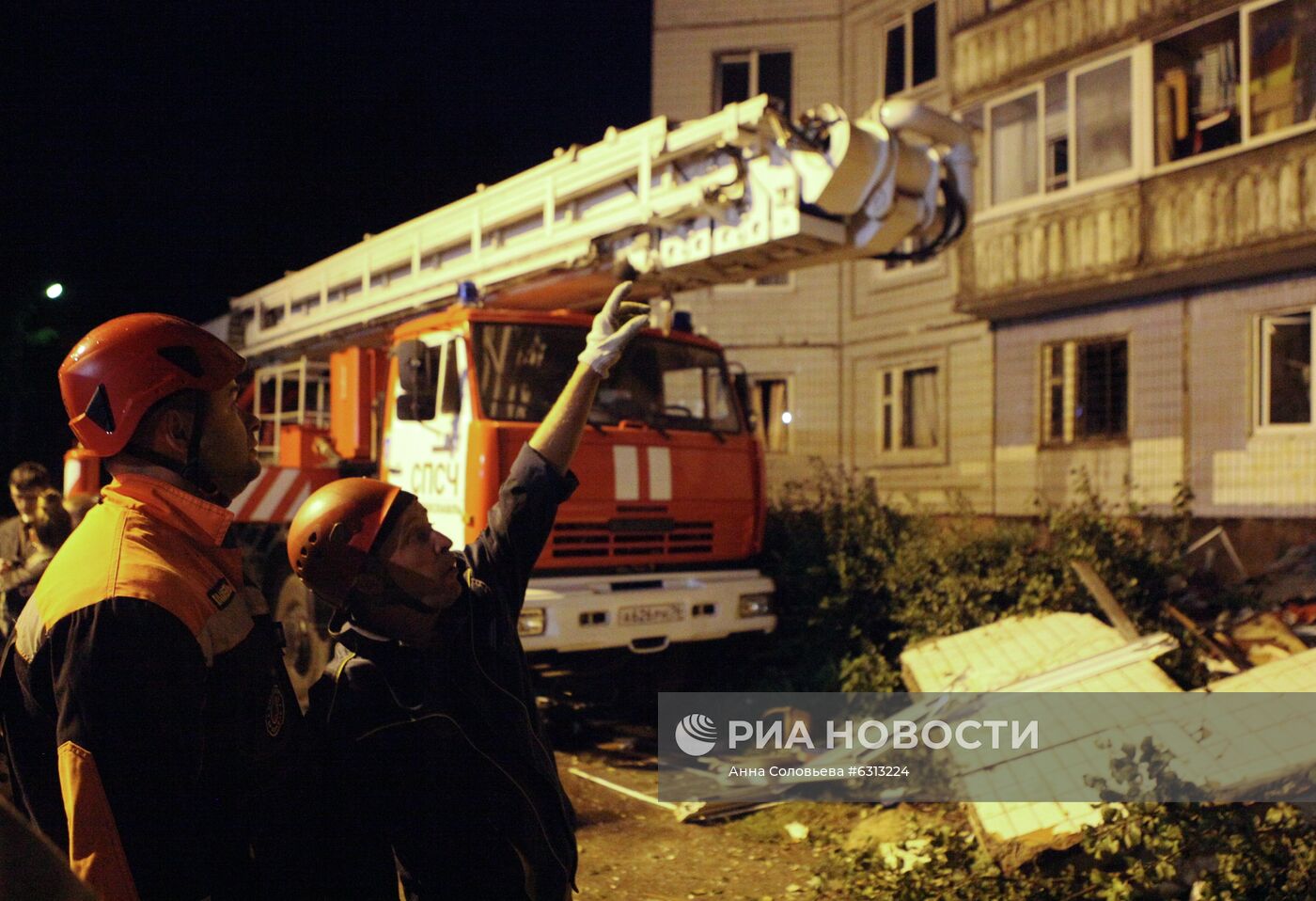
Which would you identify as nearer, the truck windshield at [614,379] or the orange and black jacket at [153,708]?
the orange and black jacket at [153,708]

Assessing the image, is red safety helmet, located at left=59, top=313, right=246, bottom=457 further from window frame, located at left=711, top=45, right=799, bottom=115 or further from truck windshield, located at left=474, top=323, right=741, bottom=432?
window frame, located at left=711, top=45, right=799, bottom=115

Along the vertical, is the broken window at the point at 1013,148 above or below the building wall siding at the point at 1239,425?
above

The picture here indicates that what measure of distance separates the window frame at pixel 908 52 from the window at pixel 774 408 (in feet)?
17.9

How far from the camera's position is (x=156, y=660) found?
4.78 ft

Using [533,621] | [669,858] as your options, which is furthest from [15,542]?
[669,858]

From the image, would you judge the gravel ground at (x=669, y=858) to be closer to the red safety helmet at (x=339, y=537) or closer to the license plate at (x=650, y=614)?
the license plate at (x=650, y=614)

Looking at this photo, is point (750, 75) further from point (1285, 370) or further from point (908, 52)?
point (1285, 370)

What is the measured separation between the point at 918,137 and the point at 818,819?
4044 millimetres

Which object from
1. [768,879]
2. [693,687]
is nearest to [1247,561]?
[693,687]

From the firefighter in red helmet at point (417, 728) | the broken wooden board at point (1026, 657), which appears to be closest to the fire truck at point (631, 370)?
the broken wooden board at point (1026, 657)

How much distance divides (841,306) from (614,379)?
12.4 metres

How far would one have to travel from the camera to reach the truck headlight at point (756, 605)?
657cm

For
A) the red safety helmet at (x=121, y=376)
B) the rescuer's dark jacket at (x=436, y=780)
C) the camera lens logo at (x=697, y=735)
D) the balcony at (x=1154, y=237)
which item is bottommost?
the camera lens logo at (x=697, y=735)

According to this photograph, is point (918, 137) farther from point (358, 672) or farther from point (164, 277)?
point (164, 277)
